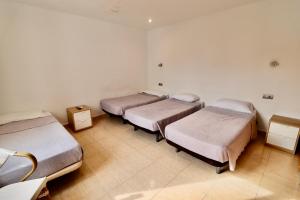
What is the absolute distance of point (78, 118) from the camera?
130 inches

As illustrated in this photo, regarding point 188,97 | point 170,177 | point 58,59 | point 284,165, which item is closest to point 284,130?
point 284,165

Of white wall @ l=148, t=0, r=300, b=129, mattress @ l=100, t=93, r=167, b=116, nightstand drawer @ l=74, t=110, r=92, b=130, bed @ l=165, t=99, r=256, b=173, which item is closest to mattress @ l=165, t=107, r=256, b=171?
bed @ l=165, t=99, r=256, b=173

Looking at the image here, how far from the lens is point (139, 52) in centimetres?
490

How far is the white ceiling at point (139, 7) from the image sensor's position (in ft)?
8.94

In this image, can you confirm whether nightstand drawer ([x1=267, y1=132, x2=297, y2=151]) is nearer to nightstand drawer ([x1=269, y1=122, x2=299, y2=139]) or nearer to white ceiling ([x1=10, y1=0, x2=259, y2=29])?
nightstand drawer ([x1=269, y1=122, x2=299, y2=139])

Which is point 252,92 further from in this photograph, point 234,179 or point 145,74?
point 145,74

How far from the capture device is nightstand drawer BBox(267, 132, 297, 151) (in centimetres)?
240

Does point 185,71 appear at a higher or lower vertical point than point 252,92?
higher

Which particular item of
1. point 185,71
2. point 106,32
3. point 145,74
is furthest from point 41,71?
point 185,71

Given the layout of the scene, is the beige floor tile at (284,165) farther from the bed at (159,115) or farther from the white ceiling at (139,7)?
the white ceiling at (139,7)

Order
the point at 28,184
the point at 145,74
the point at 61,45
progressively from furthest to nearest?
the point at 145,74 < the point at 61,45 < the point at 28,184

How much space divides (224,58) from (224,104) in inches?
41.3

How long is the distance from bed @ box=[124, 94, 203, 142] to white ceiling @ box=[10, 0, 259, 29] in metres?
2.09

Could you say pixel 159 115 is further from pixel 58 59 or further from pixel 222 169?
pixel 58 59
